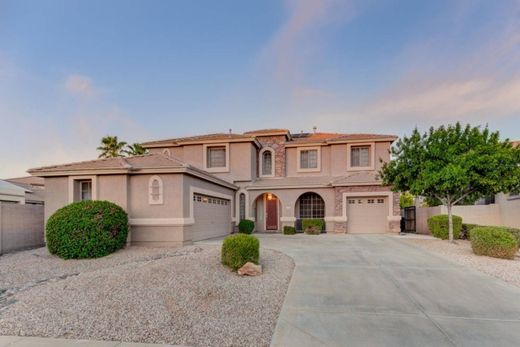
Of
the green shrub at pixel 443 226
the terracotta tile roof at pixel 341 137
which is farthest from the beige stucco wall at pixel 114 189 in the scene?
the green shrub at pixel 443 226

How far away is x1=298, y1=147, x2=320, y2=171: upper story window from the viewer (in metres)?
20.9

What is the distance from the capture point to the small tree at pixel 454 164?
37.6 feet

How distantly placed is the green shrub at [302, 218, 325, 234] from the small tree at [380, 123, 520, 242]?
18.9 feet

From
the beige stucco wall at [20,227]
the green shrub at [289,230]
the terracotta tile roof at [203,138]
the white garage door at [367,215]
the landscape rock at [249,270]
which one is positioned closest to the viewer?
the landscape rock at [249,270]

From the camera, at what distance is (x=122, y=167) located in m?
11.9

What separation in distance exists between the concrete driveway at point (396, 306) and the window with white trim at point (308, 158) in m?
12.4

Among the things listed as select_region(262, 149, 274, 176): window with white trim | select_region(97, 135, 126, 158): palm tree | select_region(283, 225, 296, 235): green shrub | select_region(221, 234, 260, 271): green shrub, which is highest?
select_region(97, 135, 126, 158): palm tree

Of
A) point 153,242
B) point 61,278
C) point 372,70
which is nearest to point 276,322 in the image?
point 61,278

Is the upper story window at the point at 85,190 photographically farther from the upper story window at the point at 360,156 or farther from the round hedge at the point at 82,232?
the upper story window at the point at 360,156

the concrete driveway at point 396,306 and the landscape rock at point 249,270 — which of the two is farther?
the landscape rock at point 249,270

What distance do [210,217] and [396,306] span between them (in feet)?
36.9

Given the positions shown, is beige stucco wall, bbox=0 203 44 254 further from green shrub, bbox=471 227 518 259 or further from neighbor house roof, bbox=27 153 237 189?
green shrub, bbox=471 227 518 259

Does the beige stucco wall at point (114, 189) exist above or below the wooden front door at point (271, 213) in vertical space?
above

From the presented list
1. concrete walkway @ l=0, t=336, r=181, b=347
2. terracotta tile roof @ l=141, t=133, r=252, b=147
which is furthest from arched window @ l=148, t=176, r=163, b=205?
terracotta tile roof @ l=141, t=133, r=252, b=147
